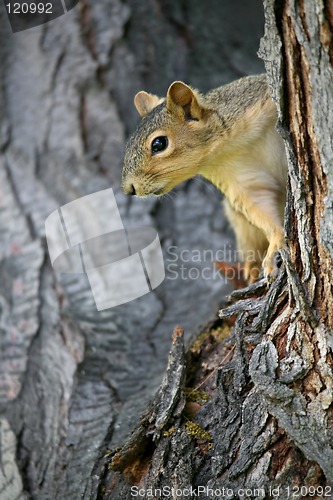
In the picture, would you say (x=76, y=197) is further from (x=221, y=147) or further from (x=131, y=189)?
(x=221, y=147)

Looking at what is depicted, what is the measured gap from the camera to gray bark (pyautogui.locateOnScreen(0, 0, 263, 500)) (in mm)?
2330

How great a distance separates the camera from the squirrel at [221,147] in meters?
2.46

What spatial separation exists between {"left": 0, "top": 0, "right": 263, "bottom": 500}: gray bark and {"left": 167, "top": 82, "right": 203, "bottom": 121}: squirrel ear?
0.90m

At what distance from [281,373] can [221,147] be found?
103cm

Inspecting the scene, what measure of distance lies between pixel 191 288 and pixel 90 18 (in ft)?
5.29

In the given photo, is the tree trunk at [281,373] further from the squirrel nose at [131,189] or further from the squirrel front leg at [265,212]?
the squirrel nose at [131,189]

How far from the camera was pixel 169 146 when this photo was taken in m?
2.47

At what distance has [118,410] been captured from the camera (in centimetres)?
240

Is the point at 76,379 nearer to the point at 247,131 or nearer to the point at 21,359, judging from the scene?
the point at 21,359

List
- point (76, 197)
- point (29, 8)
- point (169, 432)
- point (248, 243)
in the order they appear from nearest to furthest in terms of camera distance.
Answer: point (169, 432), point (248, 243), point (76, 197), point (29, 8)

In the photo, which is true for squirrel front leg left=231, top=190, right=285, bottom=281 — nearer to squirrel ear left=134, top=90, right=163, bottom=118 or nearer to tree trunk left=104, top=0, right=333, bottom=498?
tree trunk left=104, top=0, right=333, bottom=498

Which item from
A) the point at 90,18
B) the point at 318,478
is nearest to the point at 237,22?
the point at 90,18

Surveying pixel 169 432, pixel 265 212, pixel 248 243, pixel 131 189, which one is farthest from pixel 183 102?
pixel 169 432

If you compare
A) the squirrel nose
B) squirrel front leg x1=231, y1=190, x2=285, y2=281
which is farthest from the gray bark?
the squirrel nose
